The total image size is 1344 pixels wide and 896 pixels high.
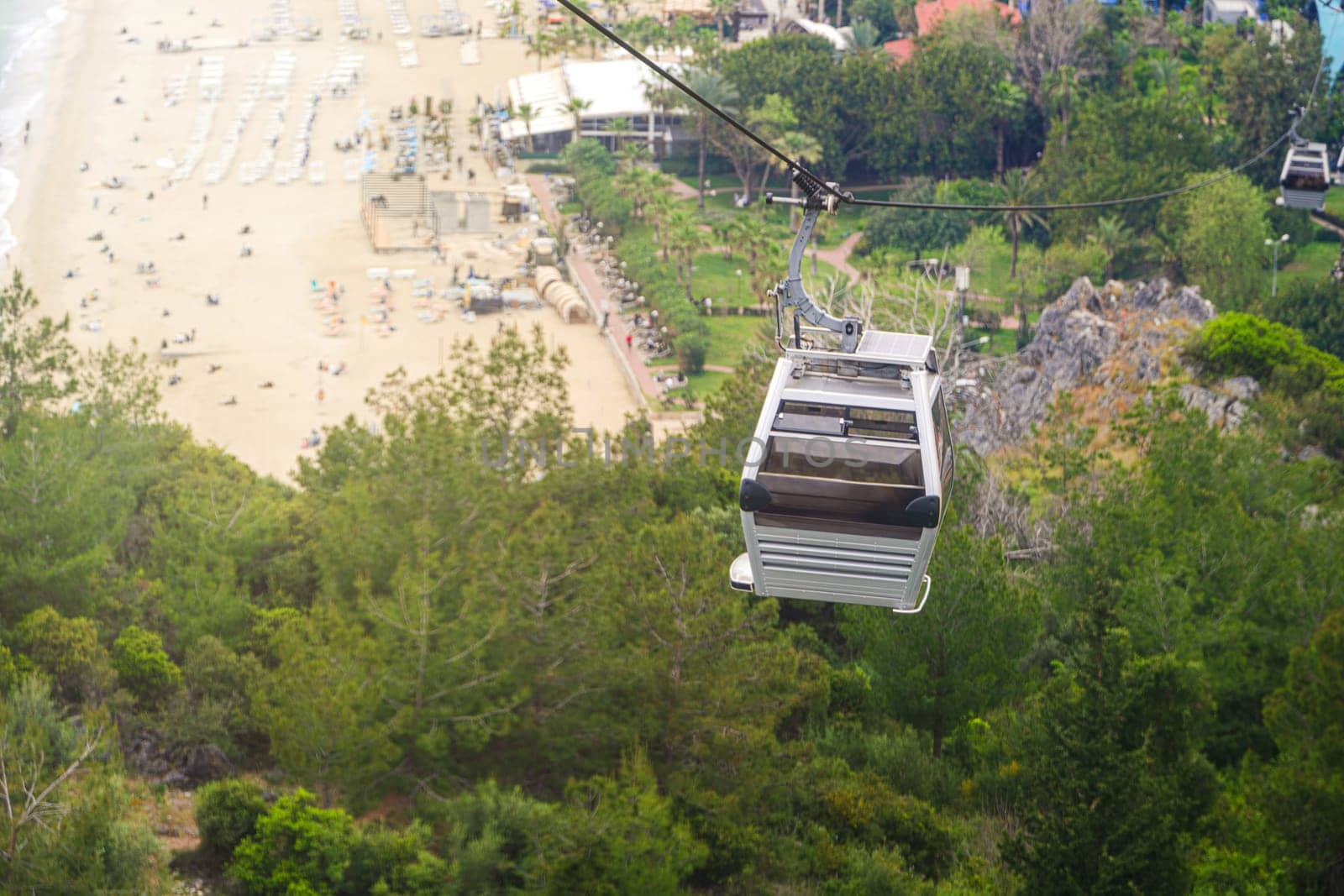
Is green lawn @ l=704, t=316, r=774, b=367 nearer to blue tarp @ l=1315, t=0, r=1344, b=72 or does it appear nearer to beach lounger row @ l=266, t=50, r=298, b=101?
blue tarp @ l=1315, t=0, r=1344, b=72

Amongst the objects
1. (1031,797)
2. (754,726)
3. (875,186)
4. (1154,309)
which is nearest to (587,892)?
(754,726)

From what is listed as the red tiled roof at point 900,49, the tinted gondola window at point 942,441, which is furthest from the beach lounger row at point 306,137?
the tinted gondola window at point 942,441

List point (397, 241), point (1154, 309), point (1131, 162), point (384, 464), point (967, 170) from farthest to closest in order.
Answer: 1. point (967, 170)
2. point (397, 241)
3. point (1131, 162)
4. point (1154, 309)
5. point (384, 464)

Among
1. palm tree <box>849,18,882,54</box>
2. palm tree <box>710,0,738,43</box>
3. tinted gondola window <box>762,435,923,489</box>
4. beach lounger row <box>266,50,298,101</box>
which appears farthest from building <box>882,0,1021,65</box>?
tinted gondola window <box>762,435,923,489</box>

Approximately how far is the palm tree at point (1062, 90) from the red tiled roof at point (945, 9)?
1169 cm

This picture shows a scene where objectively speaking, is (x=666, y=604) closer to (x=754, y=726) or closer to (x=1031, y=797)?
(x=754, y=726)

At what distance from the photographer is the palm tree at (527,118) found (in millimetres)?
104250

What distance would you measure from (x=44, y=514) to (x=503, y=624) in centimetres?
1272

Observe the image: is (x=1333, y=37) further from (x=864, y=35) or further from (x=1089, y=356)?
(x=1089, y=356)

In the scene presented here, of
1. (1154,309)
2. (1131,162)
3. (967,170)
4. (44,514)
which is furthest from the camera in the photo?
(967,170)

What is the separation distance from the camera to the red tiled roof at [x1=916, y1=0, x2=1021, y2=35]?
109438mm

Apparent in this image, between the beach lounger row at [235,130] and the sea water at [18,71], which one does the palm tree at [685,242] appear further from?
the sea water at [18,71]

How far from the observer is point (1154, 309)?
62875 mm

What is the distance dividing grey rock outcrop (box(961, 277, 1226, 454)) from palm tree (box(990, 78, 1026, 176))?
30.7 meters
